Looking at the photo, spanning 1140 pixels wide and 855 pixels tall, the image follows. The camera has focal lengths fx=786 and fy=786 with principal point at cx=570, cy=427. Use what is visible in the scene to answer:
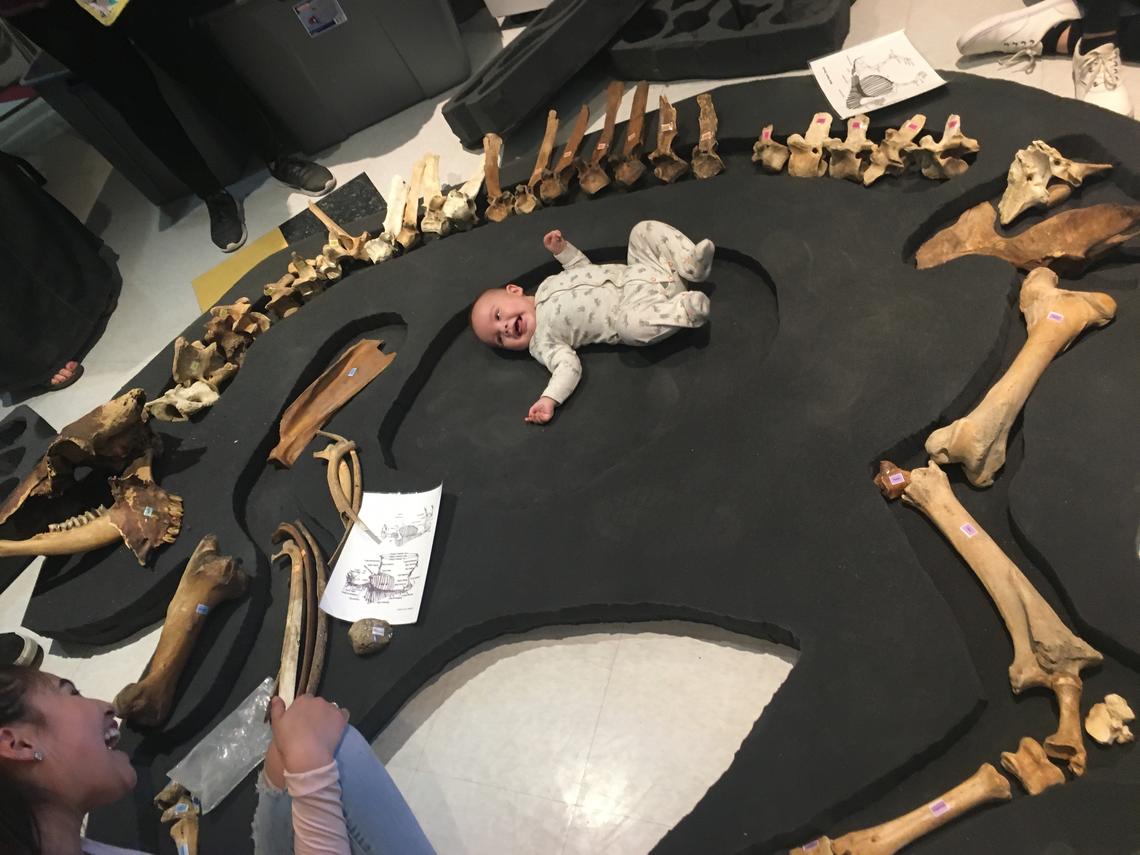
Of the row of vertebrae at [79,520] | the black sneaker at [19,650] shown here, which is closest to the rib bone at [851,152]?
the row of vertebrae at [79,520]

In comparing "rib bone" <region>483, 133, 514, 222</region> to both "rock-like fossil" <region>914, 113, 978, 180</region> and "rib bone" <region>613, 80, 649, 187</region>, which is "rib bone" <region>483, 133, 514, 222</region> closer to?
"rib bone" <region>613, 80, 649, 187</region>

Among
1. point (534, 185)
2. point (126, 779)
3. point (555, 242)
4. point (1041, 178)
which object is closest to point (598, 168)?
point (534, 185)

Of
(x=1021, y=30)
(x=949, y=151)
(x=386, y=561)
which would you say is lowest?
(x=1021, y=30)

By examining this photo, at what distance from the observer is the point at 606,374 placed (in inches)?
111

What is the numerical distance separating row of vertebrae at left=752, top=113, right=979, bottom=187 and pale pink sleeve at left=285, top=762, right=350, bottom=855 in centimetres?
253

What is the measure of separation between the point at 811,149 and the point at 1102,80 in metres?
1.13

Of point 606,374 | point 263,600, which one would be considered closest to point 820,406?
point 606,374

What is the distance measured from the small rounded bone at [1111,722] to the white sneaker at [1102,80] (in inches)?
85.3

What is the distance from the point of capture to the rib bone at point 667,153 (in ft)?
10.3

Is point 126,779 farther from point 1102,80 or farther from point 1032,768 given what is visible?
point 1102,80

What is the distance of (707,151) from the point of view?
3072 millimetres

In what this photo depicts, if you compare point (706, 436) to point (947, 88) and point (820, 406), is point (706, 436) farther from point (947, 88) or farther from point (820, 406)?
point (947, 88)

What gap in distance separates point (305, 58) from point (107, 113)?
40.7 inches

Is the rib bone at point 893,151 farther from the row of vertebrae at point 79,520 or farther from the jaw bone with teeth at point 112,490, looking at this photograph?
the row of vertebrae at point 79,520
